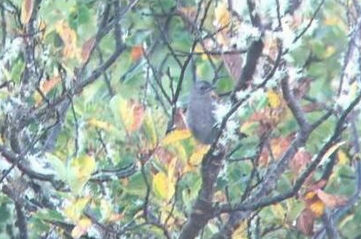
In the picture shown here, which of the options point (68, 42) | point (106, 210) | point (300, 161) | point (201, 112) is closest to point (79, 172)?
point (106, 210)

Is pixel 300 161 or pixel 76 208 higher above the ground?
pixel 300 161

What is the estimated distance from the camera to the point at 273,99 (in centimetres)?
269

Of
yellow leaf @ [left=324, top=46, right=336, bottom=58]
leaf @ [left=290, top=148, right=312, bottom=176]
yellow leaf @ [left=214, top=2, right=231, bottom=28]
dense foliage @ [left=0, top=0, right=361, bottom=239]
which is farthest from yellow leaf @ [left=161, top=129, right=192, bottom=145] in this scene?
yellow leaf @ [left=324, top=46, right=336, bottom=58]

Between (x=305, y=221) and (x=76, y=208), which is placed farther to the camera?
(x=305, y=221)

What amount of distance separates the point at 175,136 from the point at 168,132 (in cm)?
15

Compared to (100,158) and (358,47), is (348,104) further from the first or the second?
(100,158)

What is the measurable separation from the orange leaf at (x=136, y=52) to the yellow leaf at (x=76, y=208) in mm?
1368

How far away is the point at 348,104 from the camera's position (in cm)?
242

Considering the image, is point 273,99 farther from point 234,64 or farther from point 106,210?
point 106,210

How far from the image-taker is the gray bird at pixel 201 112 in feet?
9.81

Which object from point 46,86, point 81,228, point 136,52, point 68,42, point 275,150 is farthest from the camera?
point 136,52

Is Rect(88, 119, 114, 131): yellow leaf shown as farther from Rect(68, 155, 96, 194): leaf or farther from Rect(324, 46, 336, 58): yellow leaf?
Rect(324, 46, 336, 58): yellow leaf

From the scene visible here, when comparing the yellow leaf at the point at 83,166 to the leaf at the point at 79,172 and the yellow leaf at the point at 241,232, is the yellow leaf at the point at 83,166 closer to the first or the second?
the leaf at the point at 79,172

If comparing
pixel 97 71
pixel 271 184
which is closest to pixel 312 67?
pixel 97 71
